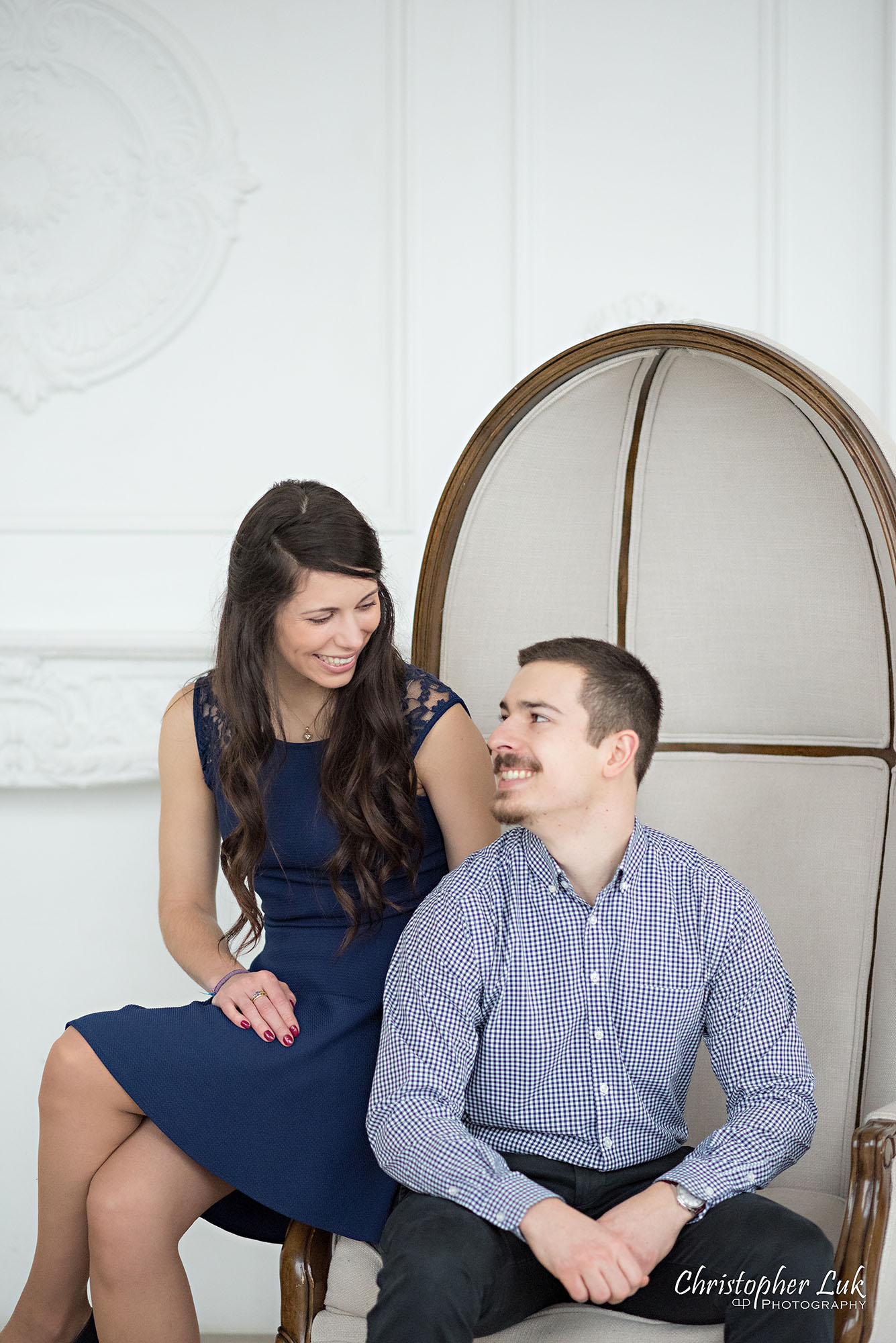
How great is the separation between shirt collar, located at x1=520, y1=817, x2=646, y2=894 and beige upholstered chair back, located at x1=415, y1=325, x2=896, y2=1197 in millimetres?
421

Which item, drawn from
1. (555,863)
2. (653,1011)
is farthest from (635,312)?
(653,1011)

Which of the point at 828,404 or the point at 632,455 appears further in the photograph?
the point at 632,455

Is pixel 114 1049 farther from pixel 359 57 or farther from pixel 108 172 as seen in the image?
pixel 359 57

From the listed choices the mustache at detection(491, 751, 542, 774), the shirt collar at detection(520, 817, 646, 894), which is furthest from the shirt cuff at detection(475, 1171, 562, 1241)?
the mustache at detection(491, 751, 542, 774)

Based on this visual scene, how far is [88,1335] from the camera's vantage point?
1541 mm

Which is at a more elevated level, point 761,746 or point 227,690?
point 227,690

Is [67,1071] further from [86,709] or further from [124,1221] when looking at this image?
[86,709]

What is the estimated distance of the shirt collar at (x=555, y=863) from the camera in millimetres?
1477

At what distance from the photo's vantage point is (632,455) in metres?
2.12

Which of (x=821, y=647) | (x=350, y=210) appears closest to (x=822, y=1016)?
(x=821, y=647)

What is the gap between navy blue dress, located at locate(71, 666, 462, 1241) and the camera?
1.45 meters

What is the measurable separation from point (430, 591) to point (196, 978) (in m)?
0.77

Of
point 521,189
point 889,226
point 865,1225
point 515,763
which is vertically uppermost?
point 521,189

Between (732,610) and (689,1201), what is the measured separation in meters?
1.02
